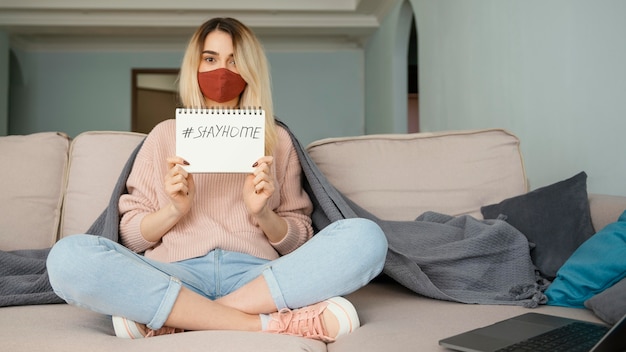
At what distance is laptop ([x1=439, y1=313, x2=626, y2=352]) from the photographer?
Answer: 813mm

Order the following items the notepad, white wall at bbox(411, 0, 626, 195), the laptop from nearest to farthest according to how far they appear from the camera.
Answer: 1. the laptop
2. the notepad
3. white wall at bbox(411, 0, 626, 195)

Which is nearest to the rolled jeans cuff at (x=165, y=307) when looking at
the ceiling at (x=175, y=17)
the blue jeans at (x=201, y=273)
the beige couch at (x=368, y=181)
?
the blue jeans at (x=201, y=273)

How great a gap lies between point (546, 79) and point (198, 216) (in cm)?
176

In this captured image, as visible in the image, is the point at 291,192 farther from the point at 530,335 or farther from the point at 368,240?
the point at 530,335

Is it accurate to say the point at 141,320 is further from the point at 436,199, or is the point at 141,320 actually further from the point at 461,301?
the point at 436,199

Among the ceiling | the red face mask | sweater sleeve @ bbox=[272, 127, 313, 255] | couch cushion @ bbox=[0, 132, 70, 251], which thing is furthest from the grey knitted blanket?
the ceiling

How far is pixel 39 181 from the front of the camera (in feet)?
5.49

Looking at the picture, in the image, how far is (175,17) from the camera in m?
6.02

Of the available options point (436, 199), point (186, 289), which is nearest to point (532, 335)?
point (186, 289)

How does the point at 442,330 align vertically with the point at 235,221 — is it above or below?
below

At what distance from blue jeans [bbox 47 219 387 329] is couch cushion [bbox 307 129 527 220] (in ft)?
1.70

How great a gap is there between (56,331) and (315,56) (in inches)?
256

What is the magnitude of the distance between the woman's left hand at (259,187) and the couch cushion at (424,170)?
0.47m

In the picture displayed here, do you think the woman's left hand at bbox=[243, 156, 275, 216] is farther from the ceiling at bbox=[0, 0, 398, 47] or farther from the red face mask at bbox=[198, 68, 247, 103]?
the ceiling at bbox=[0, 0, 398, 47]
